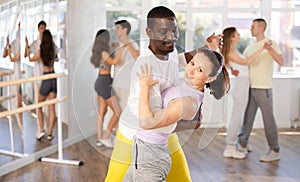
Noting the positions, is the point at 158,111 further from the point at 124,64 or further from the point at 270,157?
the point at 270,157

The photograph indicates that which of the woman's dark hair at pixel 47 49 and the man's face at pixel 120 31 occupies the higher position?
the man's face at pixel 120 31

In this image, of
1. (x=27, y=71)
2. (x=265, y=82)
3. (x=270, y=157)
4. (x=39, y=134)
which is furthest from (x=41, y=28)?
(x=270, y=157)

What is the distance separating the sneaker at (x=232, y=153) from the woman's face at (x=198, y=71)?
304 cm

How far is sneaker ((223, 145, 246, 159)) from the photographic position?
4.91 m

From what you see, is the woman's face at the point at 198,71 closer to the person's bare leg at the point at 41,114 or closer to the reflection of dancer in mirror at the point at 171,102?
the reflection of dancer in mirror at the point at 171,102

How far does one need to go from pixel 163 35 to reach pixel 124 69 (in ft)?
0.75

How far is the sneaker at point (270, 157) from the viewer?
→ 481cm

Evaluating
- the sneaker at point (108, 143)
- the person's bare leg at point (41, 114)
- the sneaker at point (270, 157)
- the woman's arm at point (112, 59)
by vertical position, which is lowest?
the sneaker at point (270, 157)

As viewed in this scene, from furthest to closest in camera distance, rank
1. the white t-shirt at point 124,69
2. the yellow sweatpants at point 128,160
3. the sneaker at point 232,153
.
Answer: the sneaker at point 232,153 < the yellow sweatpants at point 128,160 < the white t-shirt at point 124,69

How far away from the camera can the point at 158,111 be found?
6.49 feet

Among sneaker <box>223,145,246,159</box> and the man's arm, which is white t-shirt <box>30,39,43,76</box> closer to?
sneaker <box>223,145,246,159</box>

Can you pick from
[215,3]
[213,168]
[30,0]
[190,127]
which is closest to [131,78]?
[190,127]

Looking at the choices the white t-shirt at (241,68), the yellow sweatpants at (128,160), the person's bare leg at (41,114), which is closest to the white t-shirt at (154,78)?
the yellow sweatpants at (128,160)

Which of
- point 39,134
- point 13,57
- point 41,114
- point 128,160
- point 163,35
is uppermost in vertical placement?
point 163,35
